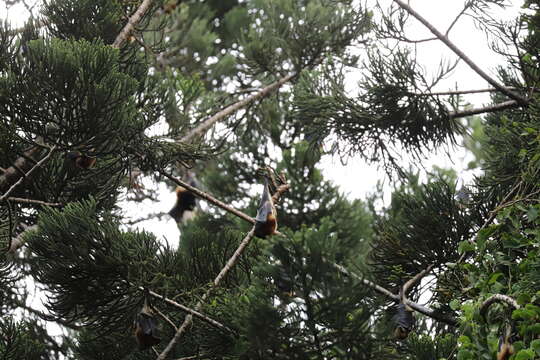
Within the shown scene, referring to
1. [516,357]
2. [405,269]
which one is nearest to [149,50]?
[405,269]

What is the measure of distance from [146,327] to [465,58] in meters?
1.91

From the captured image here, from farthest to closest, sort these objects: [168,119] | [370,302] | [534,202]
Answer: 1. [168,119]
2. [534,202]
3. [370,302]

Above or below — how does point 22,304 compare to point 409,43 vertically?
below

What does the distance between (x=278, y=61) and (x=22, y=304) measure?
2.62 m

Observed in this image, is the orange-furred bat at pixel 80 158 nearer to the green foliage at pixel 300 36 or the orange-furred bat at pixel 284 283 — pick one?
the orange-furred bat at pixel 284 283

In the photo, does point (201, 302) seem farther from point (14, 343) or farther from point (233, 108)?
point (233, 108)

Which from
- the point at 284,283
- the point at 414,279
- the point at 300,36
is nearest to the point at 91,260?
the point at 284,283

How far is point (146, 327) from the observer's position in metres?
2.98

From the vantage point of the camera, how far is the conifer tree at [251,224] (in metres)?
2.21

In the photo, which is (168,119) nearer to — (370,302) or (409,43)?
(409,43)

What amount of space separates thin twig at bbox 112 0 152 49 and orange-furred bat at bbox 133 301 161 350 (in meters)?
1.79

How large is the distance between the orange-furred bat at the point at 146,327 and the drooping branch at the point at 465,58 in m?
1.84

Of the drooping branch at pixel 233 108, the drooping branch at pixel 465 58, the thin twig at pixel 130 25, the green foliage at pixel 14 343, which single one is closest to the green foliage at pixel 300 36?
the drooping branch at pixel 233 108

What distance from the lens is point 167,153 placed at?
3701 mm
